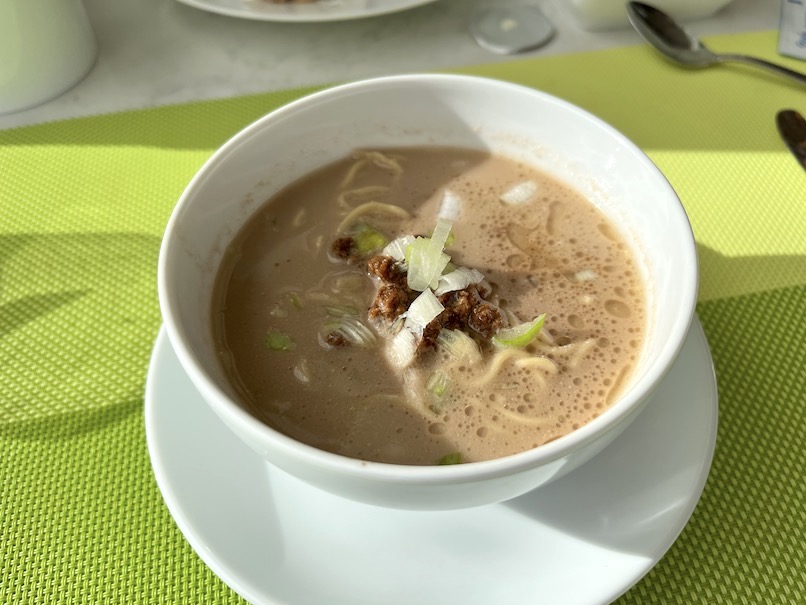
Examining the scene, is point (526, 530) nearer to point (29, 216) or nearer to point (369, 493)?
point (369, 493)

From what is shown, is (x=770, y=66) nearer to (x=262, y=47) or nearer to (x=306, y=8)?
(x=306, y=8)

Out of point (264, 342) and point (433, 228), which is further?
point (433, 228)

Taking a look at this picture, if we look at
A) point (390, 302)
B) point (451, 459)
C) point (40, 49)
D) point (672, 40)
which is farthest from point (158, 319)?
point (672, 40)

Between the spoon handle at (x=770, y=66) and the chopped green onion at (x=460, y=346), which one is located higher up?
the spoon handle at (x=770, y=66)

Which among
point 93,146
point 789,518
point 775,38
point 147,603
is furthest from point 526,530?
point 775,38

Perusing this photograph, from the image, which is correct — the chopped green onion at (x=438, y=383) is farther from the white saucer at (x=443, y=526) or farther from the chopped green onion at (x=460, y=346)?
the white saucer at (x=443, y=526)

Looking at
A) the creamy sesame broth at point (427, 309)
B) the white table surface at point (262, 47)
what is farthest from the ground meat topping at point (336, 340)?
the white table surface at point (262, 47)
